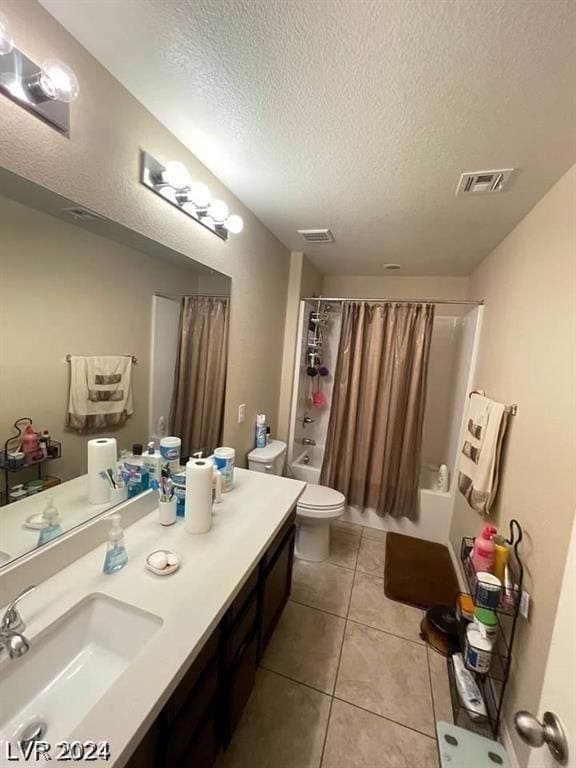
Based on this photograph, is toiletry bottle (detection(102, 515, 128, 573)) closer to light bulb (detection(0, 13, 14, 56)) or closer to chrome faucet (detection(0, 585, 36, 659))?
chrome faucet (detection(0, 585, 36, 659))

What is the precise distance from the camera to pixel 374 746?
127 centimetres

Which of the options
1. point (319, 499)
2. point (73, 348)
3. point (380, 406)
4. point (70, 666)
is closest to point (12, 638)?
point (70, 666)

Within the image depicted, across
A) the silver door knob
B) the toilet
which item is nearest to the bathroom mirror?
the toilet

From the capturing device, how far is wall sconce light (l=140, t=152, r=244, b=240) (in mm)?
1230

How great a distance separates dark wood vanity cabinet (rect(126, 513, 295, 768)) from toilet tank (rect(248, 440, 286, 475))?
75cm

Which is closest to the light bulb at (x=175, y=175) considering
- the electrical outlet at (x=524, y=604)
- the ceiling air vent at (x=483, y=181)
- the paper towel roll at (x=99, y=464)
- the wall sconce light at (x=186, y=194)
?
the wall sconce light at (x=186, y=194)

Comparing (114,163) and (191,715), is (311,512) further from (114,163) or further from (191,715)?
(114,163)

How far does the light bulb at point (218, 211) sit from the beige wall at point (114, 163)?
9 cm

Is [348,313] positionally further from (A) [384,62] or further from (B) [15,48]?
(B) [15,48]

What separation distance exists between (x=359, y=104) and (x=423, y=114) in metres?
0.23

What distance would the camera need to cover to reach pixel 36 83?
31.5 inches

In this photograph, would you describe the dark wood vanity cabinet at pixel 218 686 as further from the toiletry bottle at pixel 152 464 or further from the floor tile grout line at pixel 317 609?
the toiletry bottle at pixel 152 464

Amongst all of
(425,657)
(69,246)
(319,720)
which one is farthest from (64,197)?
(425,657)

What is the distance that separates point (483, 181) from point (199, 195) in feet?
4.24
